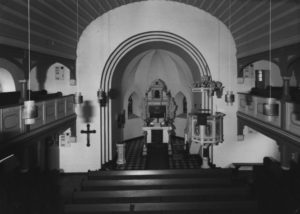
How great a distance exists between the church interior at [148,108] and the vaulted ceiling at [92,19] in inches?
2.0

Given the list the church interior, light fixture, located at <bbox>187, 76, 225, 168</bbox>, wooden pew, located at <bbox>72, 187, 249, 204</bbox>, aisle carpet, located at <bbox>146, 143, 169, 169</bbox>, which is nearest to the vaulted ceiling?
the church interior

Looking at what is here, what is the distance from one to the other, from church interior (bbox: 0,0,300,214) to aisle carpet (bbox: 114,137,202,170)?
0.31 ft

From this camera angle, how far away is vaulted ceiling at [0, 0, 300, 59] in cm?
824

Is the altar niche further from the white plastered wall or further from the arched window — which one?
the white plastered wall

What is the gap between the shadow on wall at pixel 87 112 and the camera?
13938 millimetres

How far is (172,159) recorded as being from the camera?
15438 mm

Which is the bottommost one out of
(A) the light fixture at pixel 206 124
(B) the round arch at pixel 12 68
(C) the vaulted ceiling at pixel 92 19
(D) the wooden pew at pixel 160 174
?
(D) the wooden pew at pixel 160 174

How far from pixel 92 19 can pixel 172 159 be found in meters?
7.60

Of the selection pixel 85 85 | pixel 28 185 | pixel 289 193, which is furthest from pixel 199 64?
pixel 28 185

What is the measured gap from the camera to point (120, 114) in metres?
17.3

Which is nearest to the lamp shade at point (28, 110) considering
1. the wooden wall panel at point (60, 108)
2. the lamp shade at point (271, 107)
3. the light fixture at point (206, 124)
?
the wooden wall panel at point (60, 108)

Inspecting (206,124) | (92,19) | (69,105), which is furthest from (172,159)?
(92,19)

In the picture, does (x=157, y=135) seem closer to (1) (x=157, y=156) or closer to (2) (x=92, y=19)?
(1) (x=157, y=156)

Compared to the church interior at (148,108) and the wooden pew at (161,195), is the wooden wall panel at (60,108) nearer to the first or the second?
the church interior at (148,108)
